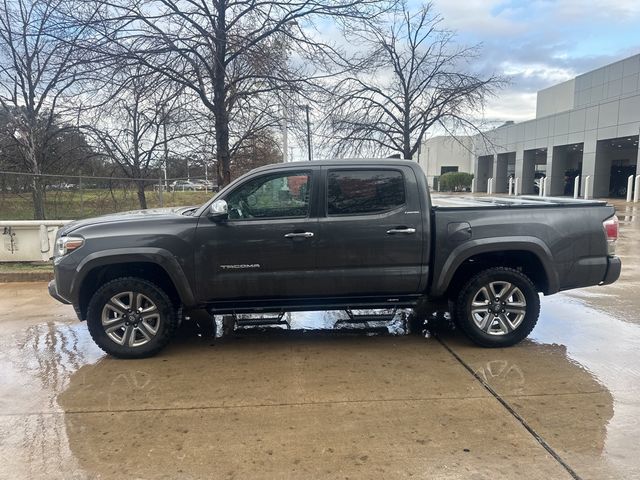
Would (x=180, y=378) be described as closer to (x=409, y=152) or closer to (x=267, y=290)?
(x=267, y=290)

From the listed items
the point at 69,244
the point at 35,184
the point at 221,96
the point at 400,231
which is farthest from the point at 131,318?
the point at 35,184

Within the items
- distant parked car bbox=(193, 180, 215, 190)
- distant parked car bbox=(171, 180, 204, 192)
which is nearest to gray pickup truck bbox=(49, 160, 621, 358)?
distant parked car bbox=(193, 180, 215, 190)

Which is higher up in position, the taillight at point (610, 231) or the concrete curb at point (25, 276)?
the taillight at point (610, 231)

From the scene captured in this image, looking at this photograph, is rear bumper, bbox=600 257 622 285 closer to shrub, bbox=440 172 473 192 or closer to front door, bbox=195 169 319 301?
front door, bbox=195 169 319 301

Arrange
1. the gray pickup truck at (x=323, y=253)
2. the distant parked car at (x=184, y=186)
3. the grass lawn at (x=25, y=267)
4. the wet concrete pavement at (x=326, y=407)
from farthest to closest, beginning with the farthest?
1. the distant parked car at (x=184, y=186)
2. the grass lawn at (x=25, y=267)
3. the gray pickup truck at (x=323, y=253)
4. the wet concrete pavement at (x=326, y=407)

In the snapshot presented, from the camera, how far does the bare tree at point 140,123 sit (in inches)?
391

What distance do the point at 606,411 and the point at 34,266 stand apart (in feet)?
32.0

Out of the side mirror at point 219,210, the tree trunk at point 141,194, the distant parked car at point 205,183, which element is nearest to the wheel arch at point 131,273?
the side mirror at point 219,210

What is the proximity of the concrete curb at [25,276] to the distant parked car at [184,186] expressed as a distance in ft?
31.5

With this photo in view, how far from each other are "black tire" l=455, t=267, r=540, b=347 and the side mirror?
252cm

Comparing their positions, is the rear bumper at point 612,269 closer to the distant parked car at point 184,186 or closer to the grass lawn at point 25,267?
the grass lawn at point 25,267

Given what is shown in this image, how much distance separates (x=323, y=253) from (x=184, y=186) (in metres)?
16.3

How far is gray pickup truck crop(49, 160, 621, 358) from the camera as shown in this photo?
489cm

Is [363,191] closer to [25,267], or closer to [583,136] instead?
[25,267]
